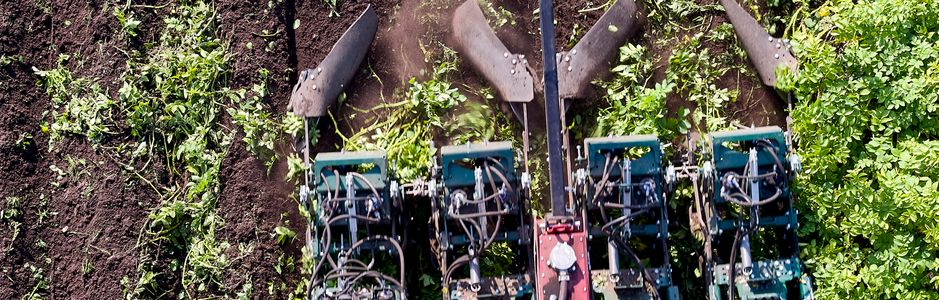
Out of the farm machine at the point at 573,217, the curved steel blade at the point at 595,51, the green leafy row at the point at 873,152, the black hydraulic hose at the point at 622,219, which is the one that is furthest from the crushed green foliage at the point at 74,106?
the green leafy row at the point at 873,152

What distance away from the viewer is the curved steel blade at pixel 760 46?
6.35m

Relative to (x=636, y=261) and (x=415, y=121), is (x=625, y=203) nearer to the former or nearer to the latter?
(x=636, y=261)

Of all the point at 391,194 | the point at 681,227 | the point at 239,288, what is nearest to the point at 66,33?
the point at 239,288

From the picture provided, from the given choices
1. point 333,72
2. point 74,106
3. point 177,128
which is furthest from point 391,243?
point 74,106

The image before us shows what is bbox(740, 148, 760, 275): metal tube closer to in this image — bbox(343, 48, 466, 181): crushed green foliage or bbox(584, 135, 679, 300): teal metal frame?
bbox(584, 135, 679, 300): teal metal frame

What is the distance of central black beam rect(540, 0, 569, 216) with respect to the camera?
5496mm

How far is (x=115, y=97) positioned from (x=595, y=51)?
2675 mm

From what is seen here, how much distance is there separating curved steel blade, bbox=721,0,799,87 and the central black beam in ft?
4.66

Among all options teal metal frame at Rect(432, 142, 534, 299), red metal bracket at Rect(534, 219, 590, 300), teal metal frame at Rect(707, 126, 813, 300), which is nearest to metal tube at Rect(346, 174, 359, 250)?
teal metal frame at Rect(432, 142, 534, 299)

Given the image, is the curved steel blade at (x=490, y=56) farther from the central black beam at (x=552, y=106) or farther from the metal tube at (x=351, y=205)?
the metal tube at (x=351, y=205)

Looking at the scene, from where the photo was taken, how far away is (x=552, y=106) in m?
5.53

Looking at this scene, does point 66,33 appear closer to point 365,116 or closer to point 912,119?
point 365,116

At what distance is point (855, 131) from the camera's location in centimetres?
615

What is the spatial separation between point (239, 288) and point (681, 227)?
2401mm
